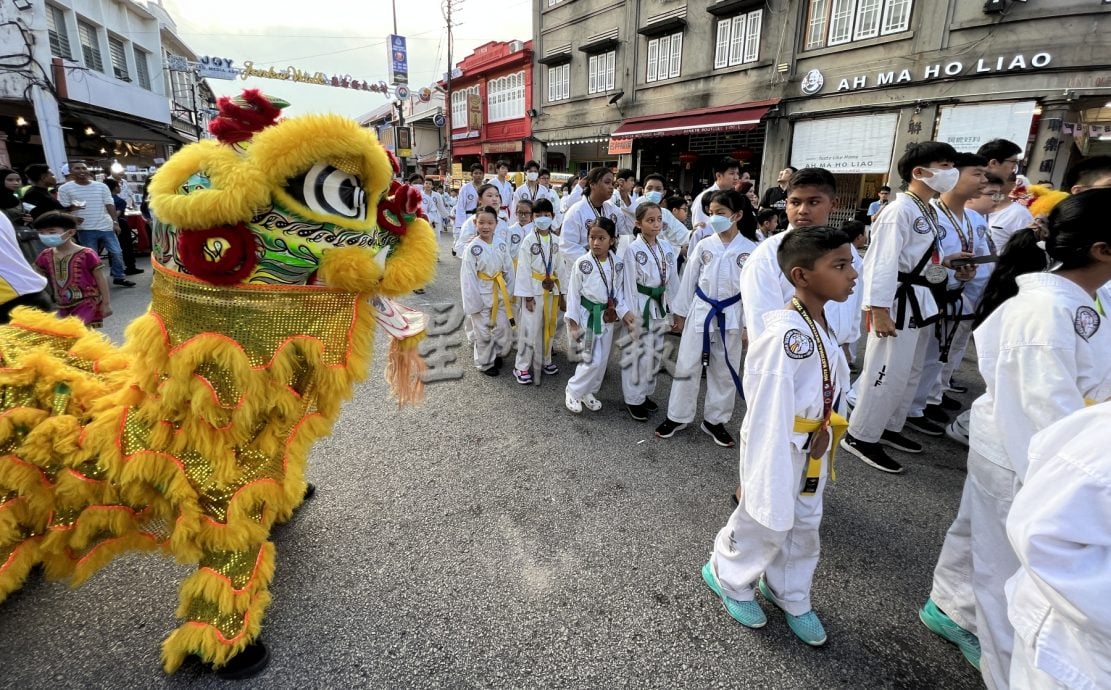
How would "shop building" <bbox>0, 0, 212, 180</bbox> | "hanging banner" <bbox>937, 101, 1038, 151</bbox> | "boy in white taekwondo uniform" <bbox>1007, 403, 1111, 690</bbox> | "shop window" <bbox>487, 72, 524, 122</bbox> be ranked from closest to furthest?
1. "boy in white taekwondo uniform" <bbox>1007, 403, 1111, 690</bbox>
2. "hanging banner" <bbox>937, 101, 1038, 151</bbox>
3. "shop building" <bbox>0, 0, 212, 180</bbox>
4. "shop window" <bbox>487, 72, 524, 122</bbox>

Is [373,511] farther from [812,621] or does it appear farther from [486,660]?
[812,621]

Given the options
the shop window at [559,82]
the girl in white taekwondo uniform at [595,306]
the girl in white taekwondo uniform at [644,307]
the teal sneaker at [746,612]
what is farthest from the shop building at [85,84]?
→ the teal sneaker at [746,612]

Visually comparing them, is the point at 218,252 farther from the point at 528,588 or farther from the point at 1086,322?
the point at 1086,322

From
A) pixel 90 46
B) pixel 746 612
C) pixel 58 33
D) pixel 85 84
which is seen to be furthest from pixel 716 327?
pixel 90 46

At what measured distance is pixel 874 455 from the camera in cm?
319

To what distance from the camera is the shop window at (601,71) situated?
16.7m

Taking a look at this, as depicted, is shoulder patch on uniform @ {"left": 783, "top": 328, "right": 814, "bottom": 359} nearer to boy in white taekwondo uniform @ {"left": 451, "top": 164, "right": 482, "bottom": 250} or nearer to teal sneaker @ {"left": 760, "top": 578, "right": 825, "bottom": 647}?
teal sneaker @ {"left": 760, "top": 578, "right": 825, "bottom": 647}

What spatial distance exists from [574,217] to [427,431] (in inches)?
99.2

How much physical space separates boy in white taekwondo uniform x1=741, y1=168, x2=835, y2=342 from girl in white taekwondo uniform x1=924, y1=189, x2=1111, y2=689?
2.66ft

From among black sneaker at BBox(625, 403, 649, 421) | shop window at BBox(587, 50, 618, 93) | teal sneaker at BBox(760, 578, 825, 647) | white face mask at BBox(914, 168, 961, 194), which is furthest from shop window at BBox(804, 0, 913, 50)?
teal sneaker at BBox(760, 578, 825, 647)

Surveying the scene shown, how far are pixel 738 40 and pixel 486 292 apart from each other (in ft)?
39.3

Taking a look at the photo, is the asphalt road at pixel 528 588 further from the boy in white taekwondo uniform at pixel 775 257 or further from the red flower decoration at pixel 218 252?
the red flower decoration at pixel 218 252

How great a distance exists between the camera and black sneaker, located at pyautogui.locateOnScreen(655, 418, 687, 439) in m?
3.56

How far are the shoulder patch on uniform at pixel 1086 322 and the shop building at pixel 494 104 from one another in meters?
21.3
